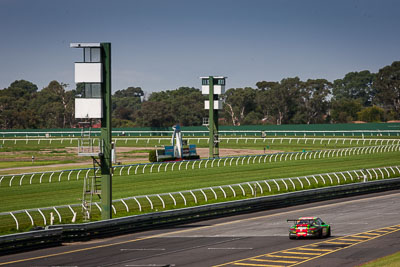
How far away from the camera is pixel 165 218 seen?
3150 centimetres

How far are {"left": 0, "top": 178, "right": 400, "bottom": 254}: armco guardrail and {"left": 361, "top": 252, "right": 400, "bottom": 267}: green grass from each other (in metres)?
12.4

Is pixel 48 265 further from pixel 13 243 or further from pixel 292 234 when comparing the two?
pixel 292 234

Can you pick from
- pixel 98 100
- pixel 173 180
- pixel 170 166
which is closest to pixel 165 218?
pixel 98 100

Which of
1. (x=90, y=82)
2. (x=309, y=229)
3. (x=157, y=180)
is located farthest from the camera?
(x=157, y=180)

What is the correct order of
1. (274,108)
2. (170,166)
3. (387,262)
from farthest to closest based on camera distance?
(274,108) → (170,166) → (387,262)

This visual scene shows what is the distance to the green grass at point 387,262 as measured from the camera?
796 inches

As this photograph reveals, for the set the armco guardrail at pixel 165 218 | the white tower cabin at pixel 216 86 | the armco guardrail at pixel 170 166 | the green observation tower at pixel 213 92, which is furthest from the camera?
the white tower cabin at pixel 216 86

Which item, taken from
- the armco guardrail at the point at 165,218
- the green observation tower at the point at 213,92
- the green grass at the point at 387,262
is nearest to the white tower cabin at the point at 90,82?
the armco guardrail at the point at 165,218

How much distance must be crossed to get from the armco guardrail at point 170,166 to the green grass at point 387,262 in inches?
1132

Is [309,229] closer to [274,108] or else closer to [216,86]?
[216,86]

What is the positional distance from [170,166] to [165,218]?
3447 centimetres

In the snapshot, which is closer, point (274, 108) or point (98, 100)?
point (98, 100)

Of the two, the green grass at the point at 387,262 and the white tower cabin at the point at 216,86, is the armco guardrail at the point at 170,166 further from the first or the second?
the green grass at the point at 387,262

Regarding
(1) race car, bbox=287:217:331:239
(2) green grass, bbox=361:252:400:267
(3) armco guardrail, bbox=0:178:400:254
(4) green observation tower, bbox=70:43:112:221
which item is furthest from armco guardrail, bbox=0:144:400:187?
(2) green grass, bbox=361:252:400:267
